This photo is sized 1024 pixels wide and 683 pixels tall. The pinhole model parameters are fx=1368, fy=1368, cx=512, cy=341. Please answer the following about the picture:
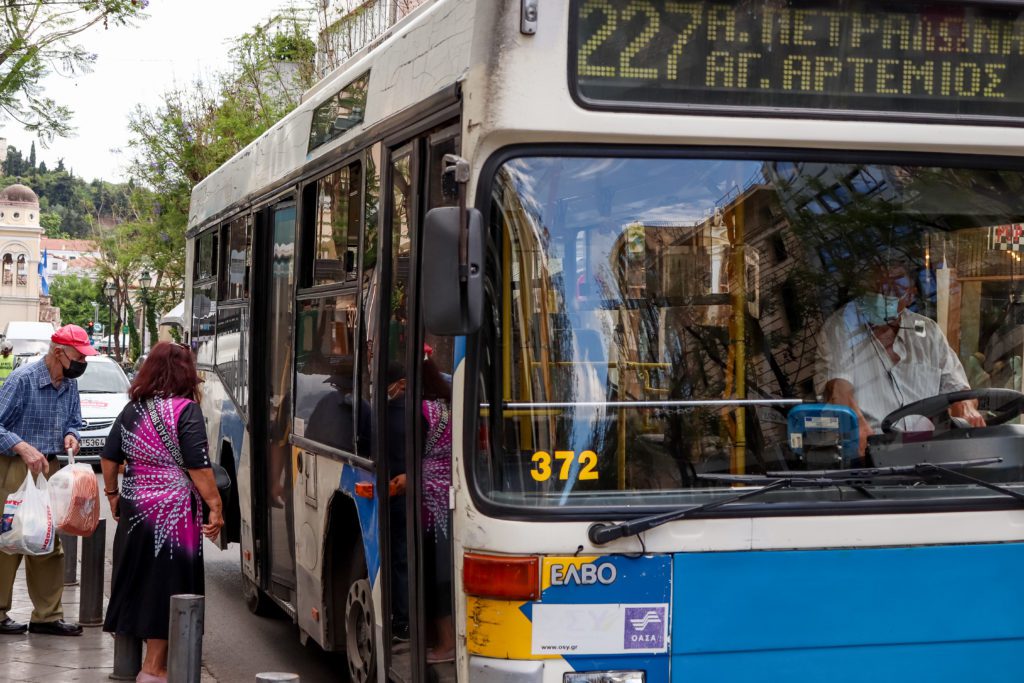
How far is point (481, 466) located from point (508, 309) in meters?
0.48

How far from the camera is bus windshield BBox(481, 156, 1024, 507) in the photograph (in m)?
4.05

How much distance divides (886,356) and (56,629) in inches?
243

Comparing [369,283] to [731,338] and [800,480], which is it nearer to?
[731,338]

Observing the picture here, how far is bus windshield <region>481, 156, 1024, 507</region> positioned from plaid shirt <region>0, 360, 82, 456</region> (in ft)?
16.5

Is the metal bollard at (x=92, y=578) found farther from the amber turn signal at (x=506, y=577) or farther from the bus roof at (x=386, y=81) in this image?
the amber turn signal at (x=506, y=577)

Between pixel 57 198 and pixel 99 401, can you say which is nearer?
pixel 99 401

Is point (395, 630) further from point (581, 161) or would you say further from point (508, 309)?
point (581, 161)

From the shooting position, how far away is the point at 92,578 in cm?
890

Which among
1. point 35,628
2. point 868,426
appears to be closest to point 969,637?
point 868,426

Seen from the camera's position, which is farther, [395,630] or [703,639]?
[395,630]

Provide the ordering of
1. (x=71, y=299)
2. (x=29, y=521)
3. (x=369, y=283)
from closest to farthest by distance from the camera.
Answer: (x=369, y=283) → (x=29, y=521) → (x=71, y=299)

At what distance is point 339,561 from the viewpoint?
251 inches

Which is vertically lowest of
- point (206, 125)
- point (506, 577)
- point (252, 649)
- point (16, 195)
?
point (252, 649)

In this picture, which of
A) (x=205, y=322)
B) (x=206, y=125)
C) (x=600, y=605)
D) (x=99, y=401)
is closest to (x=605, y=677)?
(x=600, y=605)
